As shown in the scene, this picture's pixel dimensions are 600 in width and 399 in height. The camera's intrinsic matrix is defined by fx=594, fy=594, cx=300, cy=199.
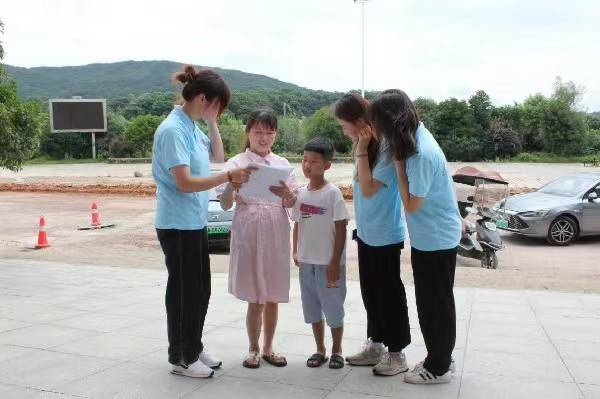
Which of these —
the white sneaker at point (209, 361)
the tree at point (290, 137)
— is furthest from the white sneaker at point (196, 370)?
the tree at point (290, 137)

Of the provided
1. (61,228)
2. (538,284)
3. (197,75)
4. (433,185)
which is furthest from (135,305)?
(61,228)

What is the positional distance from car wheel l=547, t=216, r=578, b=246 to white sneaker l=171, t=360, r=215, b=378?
8893 millimetres

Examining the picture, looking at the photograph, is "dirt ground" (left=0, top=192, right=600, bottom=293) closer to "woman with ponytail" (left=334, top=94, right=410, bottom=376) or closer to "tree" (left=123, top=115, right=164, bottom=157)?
"woman with ponytail" (left=334, top=94, right=410, bottom=376)

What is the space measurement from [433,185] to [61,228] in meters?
13.7

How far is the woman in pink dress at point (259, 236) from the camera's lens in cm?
343

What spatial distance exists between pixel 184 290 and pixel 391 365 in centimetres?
123

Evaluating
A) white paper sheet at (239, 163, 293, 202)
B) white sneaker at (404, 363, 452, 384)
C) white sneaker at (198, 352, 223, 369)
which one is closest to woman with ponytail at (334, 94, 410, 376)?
white sneaker at (404, 363, 452, 384)

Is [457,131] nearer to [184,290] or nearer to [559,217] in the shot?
[559,217]

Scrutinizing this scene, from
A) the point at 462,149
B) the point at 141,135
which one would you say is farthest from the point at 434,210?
the point at 141,135

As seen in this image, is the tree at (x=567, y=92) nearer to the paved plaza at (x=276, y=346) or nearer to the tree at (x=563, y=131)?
the tree at (x=563, y=131)

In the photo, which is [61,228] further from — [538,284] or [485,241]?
[538,284]

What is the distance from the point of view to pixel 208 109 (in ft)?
10.8

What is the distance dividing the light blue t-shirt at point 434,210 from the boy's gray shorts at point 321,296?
573mm

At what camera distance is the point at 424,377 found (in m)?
3.20
